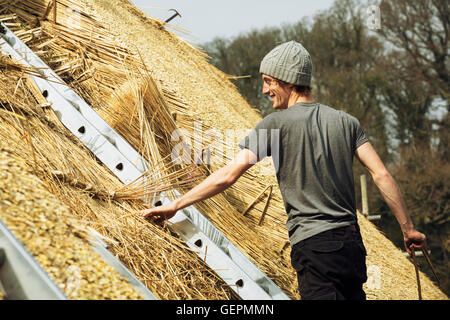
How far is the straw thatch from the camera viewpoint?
175 centimetres

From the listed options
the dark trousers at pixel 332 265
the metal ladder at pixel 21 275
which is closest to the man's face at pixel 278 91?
the dark trousers at pixel 332 265

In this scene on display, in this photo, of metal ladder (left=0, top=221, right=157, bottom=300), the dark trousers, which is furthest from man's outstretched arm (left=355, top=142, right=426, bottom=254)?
metal ladder (left=0, top=221, right=157, bottom=300)

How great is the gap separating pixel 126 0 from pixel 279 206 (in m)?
4.32

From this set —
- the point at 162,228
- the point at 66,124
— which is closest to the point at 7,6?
the point at 66,124

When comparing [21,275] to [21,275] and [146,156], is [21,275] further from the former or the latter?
[146,156]

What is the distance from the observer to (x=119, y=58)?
283 centimetres

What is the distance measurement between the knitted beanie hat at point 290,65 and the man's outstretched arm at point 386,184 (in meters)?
0.33

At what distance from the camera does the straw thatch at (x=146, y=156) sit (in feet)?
5.75

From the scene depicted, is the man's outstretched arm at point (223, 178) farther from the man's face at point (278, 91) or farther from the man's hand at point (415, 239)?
the man's hand at point (415, 239)

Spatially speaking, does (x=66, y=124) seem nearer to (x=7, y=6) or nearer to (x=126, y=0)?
(x=7, y=6)

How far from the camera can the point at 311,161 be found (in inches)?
65.1

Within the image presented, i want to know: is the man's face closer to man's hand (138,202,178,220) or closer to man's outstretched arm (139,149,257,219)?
man's outstretched arm (139,149,257,219)

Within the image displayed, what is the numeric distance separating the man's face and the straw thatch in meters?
0.57

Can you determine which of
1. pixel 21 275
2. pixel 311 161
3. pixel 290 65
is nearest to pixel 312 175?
pixel 311 161
